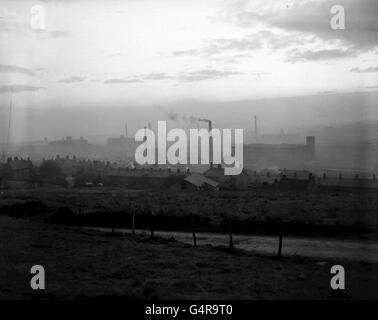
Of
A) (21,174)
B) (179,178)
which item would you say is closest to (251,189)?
(179,178)

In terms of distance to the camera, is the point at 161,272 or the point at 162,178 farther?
the point at 162,178

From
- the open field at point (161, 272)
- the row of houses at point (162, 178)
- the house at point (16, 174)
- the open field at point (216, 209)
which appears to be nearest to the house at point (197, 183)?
the row of houses at point (162, 178)

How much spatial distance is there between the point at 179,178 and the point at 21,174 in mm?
15666

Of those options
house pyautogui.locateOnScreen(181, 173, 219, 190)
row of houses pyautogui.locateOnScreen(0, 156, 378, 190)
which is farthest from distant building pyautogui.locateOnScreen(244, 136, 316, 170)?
house pyautogui.locateOnScreen(181, 173, 219, 190)

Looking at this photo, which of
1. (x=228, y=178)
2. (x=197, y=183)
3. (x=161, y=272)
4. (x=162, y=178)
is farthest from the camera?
(x=162, y=178)

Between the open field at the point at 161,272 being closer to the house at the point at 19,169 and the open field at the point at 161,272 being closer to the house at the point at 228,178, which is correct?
the house at the point at 228,178

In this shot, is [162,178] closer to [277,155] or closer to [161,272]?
[277,155]

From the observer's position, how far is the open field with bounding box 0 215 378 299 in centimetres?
995

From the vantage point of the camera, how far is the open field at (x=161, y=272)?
9.95 meters

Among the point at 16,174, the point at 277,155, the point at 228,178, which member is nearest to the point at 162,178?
the point at 228,178

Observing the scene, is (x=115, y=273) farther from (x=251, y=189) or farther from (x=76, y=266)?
(x=251, y=189)

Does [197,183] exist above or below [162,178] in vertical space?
below

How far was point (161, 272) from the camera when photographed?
467 inches
